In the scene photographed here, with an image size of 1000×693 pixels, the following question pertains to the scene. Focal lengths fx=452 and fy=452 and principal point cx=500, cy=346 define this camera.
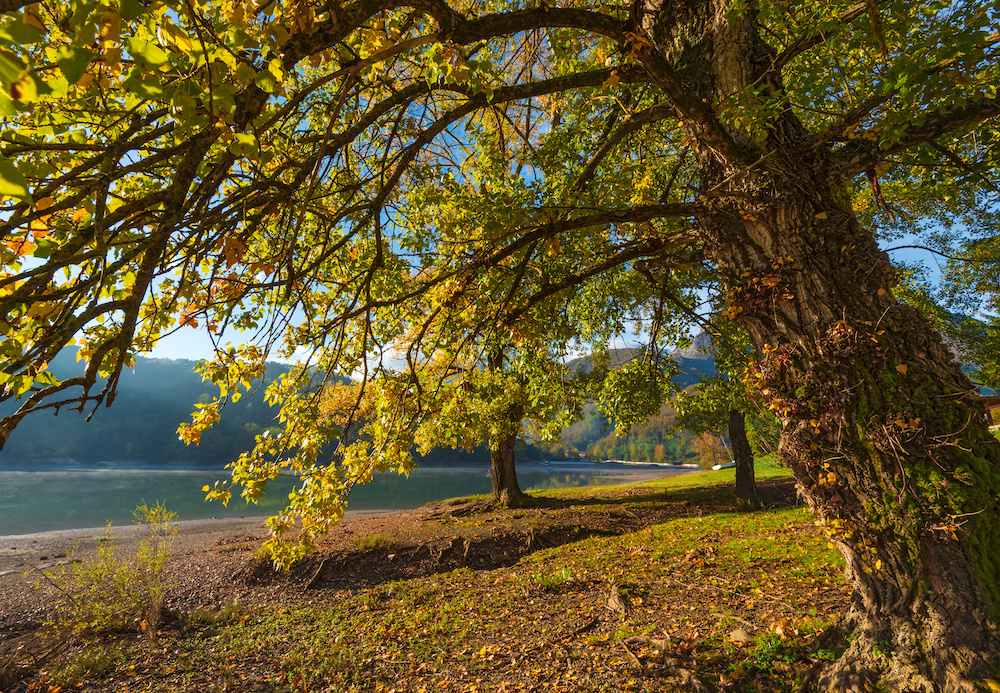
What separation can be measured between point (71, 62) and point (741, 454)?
49.9ft

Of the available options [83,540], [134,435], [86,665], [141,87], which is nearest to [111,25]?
[141,87]

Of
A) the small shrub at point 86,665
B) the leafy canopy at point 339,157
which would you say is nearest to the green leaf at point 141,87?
Answer: the leafy canopy at point 339,157

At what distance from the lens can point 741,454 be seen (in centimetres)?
1332

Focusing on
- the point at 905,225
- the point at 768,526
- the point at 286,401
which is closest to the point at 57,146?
the point at 286,401

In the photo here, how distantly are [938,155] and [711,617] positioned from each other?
518cm

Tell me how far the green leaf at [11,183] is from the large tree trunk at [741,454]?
47.7ft

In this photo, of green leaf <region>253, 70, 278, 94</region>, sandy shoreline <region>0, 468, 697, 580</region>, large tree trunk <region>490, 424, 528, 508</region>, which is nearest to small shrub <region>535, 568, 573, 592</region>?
green leaf <region>253, 70, 278, 94</region>

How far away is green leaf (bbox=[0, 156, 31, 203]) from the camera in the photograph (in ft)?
3.28

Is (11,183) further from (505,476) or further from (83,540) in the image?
(83,540)

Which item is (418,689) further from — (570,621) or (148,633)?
(148,633)

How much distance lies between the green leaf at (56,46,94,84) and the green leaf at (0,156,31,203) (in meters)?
0.25

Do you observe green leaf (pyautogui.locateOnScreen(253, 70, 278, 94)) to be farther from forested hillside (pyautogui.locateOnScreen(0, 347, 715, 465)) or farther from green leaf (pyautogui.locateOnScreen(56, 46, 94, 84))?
forested hillside (pyautogui.locateOnScreen(0, 347, 715, 465))

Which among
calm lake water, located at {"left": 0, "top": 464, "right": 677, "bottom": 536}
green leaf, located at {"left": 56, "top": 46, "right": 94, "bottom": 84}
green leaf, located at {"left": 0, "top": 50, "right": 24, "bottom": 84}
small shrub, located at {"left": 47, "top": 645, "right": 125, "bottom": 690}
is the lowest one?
calm lake water, located at {"left": 0, "top": 464, "right": 677, "bottom": 536}

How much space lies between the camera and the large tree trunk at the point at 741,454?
13188 mm
